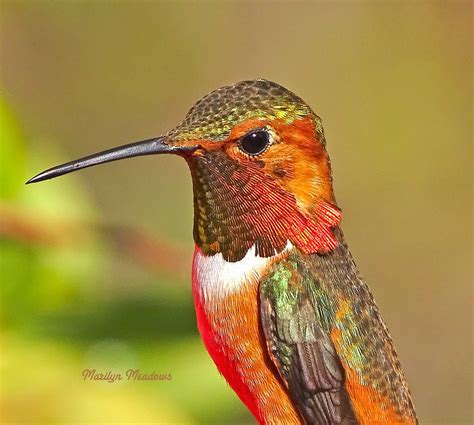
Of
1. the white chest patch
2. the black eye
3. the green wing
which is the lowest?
the green wing

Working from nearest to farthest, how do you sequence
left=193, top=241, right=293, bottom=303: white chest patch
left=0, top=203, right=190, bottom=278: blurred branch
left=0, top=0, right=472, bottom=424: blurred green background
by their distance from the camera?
left=193, top=241, right=293, bottom=303: white chest patch
left=0, top=203, right=190, bottom=278: blurred branch
left=0, top=0, right=472, bottom=424: blurred green background

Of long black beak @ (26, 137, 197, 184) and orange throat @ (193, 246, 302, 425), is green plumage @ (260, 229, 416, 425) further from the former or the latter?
long black beak @ (26, 137, 197, 184)

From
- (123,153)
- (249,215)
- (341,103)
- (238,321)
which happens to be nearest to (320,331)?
(238,321)

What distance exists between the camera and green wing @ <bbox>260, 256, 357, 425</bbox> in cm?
158

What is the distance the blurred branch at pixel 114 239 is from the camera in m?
2.30

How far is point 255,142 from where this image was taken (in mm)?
1496

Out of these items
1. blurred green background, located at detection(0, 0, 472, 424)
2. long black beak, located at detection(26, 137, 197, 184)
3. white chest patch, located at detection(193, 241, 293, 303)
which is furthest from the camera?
blurred green background, located at detection(0, 0, 472, 424)

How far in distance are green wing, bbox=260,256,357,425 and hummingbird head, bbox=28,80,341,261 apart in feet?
0.22

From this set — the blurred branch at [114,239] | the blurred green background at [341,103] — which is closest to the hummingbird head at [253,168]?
the blurred branch at [114,239]

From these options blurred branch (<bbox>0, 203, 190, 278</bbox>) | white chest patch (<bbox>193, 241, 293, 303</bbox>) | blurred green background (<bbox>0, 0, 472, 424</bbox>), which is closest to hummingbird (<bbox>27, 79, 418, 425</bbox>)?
white chest patch (<bbox>193, 241, 293, 303</bbox>)

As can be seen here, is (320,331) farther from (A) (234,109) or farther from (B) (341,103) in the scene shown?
(B) (341,103)

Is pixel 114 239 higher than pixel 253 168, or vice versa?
pixel 253 168

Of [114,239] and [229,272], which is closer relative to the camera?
[229,272]

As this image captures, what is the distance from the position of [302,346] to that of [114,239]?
0.99 m
